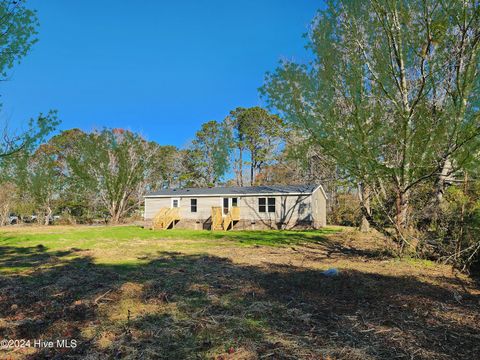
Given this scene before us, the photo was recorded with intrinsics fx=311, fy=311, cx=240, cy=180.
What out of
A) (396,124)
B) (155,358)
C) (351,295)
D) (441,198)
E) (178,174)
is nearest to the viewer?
(155,358)

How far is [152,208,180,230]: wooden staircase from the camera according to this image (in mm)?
22686

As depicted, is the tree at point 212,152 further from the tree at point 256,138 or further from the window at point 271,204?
the window at point 271,204

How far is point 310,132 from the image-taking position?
29.6 ft

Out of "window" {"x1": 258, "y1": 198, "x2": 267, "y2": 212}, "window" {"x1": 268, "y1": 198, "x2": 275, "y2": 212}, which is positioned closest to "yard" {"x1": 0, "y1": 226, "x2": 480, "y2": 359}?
"window" {"x1": 268, "y1": 198, "x2": 275, "y2": 212}

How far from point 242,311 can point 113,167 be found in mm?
28591

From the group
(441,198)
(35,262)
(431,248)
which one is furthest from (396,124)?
(35,262)

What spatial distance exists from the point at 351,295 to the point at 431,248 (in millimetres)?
5003

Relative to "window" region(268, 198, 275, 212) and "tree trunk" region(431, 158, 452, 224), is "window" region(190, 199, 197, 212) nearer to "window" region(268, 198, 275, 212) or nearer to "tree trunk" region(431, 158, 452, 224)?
"window" region(268, 198, 275, 212)

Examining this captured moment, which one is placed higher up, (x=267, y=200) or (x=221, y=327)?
(x=267, y=200)

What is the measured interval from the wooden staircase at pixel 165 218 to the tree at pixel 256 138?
13.5 m

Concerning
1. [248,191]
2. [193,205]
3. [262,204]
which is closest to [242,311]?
[262,204]

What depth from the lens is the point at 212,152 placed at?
1469 inches

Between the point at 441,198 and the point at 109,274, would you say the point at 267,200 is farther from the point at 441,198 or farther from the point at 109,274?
the point at 109,274

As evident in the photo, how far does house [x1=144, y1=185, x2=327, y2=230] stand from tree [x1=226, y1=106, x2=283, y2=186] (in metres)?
11.2
